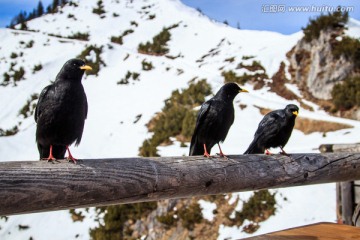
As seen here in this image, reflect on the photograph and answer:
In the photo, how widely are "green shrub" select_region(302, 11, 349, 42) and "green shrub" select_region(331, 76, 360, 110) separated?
2.80 metres

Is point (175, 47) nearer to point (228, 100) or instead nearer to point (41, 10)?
point (228, 100)

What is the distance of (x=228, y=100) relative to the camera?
3.38 metres

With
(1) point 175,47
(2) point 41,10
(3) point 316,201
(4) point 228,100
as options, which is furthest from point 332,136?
(2) point 41,10

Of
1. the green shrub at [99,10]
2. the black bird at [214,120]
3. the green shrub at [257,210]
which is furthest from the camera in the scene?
the green shrub at [99,10]

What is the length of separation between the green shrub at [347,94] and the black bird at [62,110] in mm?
10367

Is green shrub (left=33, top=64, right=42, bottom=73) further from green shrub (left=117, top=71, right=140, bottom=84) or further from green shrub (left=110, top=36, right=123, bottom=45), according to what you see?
green shrub (left=110, top=36, right=123, bottom=45)

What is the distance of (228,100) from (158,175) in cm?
169

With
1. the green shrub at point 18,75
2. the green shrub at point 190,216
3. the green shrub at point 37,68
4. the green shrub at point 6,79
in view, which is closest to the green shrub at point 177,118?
the green shrub at point 190,216

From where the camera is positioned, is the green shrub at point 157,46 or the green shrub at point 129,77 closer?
the green shrub at point 129,77

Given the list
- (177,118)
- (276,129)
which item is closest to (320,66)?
(177,118)

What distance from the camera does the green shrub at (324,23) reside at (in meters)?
14.1

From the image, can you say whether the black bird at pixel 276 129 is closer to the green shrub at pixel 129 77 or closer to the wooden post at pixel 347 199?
the wooden post at pixel 347 199

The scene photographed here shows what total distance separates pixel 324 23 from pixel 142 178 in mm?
13919

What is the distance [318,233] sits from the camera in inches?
74.7
